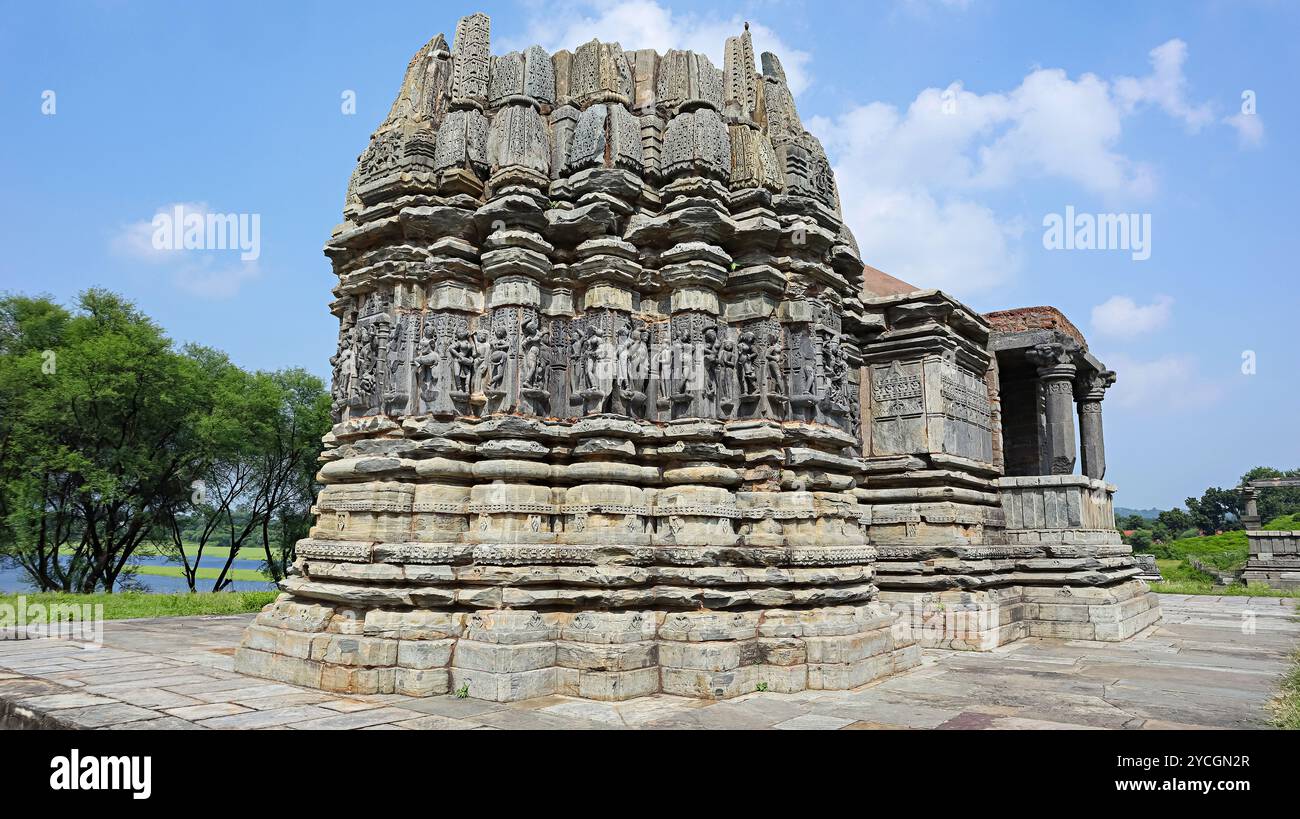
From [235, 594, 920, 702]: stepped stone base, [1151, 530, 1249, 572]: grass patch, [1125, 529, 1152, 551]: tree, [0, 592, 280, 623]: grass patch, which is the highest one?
[235, 594, 920, 702]: stepped stone base

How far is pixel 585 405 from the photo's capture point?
31.2 feet

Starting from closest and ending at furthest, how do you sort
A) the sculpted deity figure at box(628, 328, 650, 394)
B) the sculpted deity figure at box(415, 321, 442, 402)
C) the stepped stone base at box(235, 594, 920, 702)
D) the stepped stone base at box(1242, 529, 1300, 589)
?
the stepped stone base at box(235, 594, 920, 702) < the sculpted deity figure at box(415, 321, 442, 402) < the sculpted deity figure at box(628, 328, 650, 394) < the stepped stone base at box(1242, 529, 1300, 589)

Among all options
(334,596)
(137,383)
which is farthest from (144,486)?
(334,596)

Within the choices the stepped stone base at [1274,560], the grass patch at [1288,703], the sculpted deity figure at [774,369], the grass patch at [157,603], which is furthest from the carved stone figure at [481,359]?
the stepped stone base at [1274,560]

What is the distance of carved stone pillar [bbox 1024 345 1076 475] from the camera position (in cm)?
1494

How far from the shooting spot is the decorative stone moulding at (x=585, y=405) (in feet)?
27.5

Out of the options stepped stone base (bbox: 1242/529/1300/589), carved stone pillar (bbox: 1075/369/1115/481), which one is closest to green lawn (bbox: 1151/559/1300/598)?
stepped stone base (bbox: 1242/529/1300/589)

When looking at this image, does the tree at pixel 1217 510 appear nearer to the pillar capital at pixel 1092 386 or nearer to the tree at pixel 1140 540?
the tree at pixel 1140 540

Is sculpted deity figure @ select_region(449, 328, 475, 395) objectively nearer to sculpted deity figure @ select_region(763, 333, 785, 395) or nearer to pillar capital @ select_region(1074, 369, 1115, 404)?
sculpted deity figure @ select_region(763, 333, 785, 395)

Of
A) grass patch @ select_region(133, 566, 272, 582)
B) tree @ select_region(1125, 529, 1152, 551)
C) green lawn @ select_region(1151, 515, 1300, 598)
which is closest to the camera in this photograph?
green lawn @ select_region(1151, 515, 1300, 598)

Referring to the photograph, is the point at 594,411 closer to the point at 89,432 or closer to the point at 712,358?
the point at 712,358

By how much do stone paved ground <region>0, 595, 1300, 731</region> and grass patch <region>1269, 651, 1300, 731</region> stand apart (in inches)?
6.8

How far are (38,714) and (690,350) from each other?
23.5 ft
